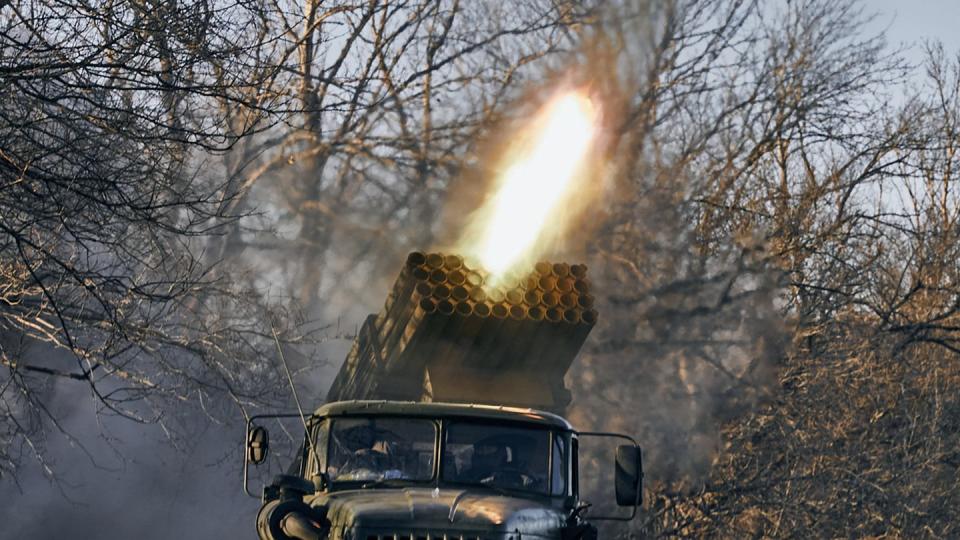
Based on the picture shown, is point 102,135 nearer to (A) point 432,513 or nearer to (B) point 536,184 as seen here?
(A) point 432,513

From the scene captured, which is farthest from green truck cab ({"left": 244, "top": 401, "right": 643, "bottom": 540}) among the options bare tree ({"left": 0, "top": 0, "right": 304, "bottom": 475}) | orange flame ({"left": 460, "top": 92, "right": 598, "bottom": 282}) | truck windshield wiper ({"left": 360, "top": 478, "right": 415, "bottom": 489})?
orange flame ({"left": 460, "top": 92, "right": 598, "bottom": 282})

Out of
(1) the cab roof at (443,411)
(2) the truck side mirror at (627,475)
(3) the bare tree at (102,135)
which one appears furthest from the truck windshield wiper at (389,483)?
(3) the bare tree at (102,135)

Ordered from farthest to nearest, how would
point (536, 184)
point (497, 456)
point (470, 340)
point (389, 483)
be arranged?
point (536, 184), point (470, 340), point (497, 456), point (389, 483)

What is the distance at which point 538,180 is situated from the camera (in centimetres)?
1783

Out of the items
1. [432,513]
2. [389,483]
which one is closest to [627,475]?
[389,483]

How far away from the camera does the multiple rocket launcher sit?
12.8 meters

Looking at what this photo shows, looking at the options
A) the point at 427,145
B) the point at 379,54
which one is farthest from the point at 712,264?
the point at 379,54

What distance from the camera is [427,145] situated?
24.2m

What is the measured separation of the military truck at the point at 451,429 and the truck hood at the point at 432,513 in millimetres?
11

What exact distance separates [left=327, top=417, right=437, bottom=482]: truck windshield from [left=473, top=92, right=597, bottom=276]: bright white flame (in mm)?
4837

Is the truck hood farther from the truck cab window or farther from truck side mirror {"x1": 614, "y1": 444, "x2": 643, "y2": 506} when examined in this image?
truck side mirror {"x1": 614, "y1": 444, "x2": 643, "y2": 506}

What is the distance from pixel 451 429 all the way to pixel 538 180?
8074mm

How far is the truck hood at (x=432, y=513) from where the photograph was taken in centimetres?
866

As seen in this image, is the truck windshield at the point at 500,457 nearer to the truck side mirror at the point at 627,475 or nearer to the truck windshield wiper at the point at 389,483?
the truck windshield wiper at the point at 389,483
